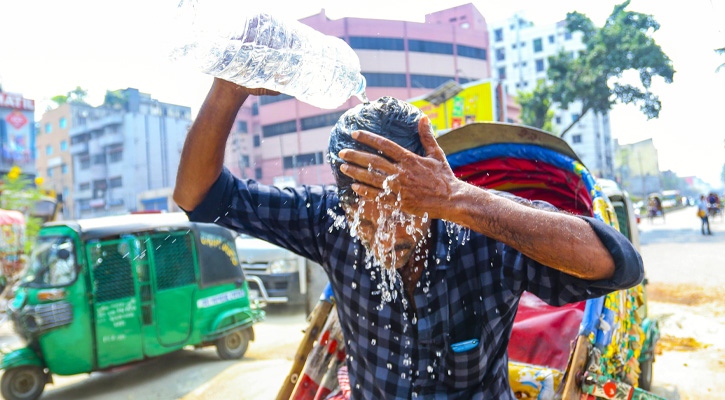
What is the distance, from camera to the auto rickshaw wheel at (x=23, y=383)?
15.8ft

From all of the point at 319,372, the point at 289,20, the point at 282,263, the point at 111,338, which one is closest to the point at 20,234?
the point at 282,263

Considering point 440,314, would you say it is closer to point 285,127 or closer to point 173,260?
point 173,260

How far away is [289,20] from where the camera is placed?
1817 mm

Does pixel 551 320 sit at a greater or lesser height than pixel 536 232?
lesser

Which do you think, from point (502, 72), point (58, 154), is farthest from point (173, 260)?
point (502, 72)

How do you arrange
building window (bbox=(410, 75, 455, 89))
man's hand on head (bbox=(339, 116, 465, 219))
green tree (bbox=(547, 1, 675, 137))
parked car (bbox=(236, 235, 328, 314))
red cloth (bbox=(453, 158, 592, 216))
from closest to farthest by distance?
man's hand on head (bbox=(339, 116, 465, 219))
red cloth (bbox=(453, 158, 592, 216))
parked car (bbox=(236, 235, 328, 314))
green tree (bbox=(547, 1, 675, 137))
building window (bbox=(410, 75, 455, 89))

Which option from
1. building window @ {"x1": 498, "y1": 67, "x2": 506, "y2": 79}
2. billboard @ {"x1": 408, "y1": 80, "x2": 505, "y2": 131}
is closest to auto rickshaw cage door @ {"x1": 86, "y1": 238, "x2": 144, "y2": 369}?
billboard @ {"x1": 408, "y1": 80, "x2": 505, "y2": 131}

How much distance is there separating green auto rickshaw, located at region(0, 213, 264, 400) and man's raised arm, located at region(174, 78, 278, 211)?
12.6ft

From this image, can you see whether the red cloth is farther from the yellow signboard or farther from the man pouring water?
the yellow signboard

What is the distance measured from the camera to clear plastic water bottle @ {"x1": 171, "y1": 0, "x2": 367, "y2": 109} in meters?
1.69

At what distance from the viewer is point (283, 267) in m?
9.18

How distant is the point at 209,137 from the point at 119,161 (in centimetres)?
4823

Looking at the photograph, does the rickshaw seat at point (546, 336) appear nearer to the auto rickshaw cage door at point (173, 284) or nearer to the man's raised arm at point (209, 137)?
the man's raised arm at point (209, 137)

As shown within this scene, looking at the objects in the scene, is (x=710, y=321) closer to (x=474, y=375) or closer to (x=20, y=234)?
(x=474, y=375)
